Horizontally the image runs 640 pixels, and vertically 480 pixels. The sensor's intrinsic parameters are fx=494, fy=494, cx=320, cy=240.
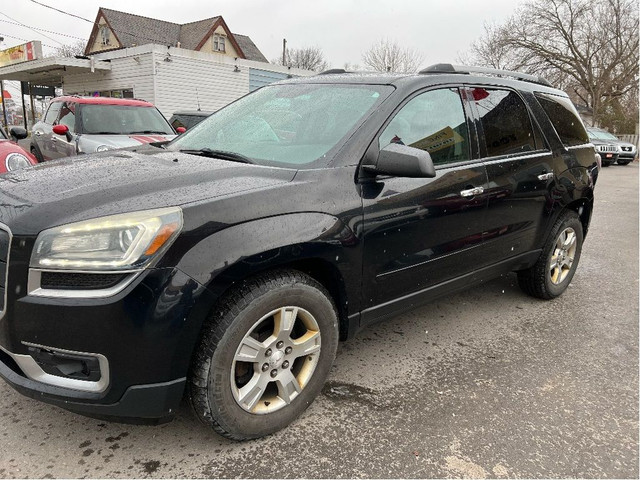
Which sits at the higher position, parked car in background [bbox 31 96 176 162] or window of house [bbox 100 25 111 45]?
window of house [bbox 100 25 111 45]

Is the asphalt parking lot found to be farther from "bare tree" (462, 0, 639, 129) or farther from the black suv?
"bare tree" (462, 0, 639, 129)

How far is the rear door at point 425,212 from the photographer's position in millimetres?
2562

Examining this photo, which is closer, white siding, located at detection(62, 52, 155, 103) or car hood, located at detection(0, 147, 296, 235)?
car hood, located at detection(0, 147, 296, 235)

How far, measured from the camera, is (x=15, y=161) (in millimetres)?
4797

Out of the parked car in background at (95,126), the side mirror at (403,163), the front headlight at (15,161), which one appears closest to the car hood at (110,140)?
the parked car in background at (95,126)

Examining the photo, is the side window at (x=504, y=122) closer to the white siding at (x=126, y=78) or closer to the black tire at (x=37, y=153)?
the black tire at (x=37, y=153)

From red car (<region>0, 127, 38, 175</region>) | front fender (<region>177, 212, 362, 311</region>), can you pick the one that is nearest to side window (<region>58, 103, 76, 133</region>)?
red car (<region>0, 127, 38, 175</region>)

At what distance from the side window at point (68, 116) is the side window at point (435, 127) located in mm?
6894

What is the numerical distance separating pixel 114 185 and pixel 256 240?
2.15ft

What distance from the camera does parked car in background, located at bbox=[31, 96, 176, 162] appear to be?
7531mm

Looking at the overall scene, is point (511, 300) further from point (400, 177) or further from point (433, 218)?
point (400, 177)

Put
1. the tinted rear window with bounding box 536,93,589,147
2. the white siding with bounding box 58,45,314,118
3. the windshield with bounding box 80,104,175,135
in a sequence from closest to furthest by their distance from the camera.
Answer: the tinted rear window with bounding box 536,93,589,147 → the windshield with bounding box 80,104,175,135 → the white siding with bounding box 58,45,314,118

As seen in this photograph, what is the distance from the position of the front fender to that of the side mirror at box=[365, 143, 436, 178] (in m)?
0.35

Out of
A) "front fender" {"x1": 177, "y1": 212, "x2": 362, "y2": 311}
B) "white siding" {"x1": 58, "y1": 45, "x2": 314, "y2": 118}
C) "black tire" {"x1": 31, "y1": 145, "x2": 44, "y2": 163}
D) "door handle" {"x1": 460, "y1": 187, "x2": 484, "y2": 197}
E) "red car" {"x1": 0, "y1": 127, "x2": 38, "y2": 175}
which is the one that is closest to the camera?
"front fender" {"x1": 177, "y1": 212, "x2": 362, "y2": 311}
